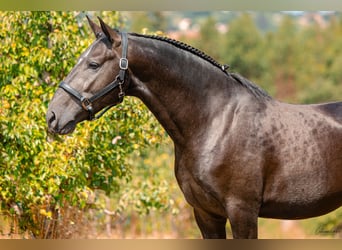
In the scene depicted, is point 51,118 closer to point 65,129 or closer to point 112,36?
point 65,129

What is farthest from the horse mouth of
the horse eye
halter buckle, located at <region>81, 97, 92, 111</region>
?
the horse eye

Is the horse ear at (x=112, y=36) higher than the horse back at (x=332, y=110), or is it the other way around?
the horse ear at (x=112, y=36)

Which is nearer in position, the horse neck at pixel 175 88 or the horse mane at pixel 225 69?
the horse neck at pixel 175 88

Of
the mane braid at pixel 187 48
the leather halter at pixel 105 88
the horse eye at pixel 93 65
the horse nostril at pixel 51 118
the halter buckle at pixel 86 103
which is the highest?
the mane braid at pixel 187 48

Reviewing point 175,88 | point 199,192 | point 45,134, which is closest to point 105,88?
point 175,88

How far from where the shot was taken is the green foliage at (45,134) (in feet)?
18.2

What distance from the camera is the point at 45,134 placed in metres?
5.62

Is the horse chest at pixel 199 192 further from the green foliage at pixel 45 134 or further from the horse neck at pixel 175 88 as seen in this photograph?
the green foliage at pixel 45 134

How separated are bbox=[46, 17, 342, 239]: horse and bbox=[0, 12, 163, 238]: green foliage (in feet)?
6.78

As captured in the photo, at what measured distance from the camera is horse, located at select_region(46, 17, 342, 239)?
11.5 feet

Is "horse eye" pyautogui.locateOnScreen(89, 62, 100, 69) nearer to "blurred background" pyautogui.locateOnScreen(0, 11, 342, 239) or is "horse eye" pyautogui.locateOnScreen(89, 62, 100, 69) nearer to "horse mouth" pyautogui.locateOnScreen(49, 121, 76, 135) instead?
"horse mouth" pyautogui.locateOnScreen(49, 121, 76, 135)

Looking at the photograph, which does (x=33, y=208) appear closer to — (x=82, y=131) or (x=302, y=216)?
A: (x=82, y=131)

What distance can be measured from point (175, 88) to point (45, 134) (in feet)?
7.77

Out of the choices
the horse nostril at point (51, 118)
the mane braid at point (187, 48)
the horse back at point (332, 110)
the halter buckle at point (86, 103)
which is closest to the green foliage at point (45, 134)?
the horse nostril at point (51, 118)
